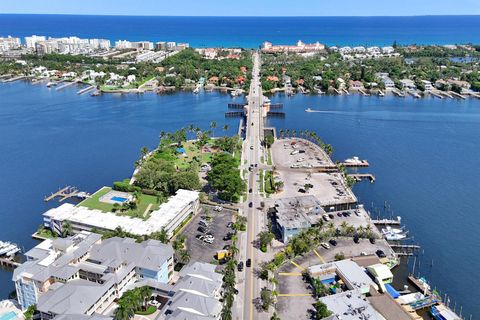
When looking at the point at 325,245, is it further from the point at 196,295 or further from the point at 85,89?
the point at 85,89

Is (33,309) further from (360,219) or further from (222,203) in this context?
(360,219)

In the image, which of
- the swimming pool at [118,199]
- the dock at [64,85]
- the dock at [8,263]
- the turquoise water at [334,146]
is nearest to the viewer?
the dock at [8,263]

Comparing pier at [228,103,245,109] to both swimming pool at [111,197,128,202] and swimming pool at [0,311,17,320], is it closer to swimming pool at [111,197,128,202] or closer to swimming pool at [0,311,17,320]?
swimming pool at [111,197,128,202]

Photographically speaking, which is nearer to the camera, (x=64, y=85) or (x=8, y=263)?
(x=8, y=263)

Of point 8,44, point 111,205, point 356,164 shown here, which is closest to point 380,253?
point 356,164

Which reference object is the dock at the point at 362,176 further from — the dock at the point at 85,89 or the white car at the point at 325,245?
the dock at the point at 85,89

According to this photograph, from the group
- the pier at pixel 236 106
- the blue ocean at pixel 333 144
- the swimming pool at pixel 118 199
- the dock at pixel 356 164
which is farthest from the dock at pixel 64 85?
the dock at pixel 356 164
